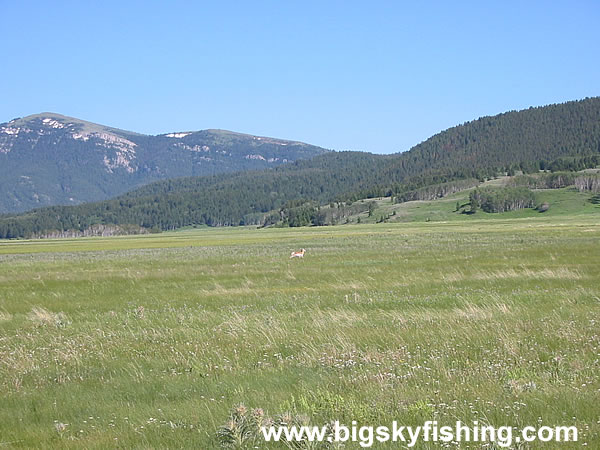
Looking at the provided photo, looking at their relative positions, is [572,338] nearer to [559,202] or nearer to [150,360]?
[150,360]

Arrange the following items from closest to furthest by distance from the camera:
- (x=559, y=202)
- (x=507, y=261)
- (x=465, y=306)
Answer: (x=465, y=306) → (x=507, y=261) → (x=559, y=202)

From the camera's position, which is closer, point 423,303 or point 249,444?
point 249,444

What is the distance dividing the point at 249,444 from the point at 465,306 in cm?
1034

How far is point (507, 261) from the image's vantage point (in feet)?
108

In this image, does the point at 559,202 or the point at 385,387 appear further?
the point at 559,202

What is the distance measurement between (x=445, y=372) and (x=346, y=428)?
2.41 m

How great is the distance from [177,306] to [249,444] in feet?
46.1

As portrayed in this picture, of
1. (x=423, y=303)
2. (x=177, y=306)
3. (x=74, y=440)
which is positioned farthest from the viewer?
(x=177, y=306)

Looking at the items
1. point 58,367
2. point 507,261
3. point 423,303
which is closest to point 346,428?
point 58,367

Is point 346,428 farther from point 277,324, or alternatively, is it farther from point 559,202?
point 559,202

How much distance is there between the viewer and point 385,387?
8.62 metres

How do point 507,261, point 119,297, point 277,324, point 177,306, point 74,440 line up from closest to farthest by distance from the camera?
point 74,440 → point 277,324 → point 177,306 → point 119,297 → point 507,261

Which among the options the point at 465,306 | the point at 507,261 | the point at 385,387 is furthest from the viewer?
the point at 507,261

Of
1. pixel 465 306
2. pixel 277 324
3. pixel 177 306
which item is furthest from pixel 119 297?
pixel 465 306
